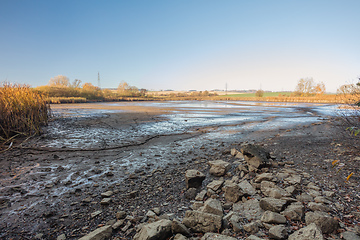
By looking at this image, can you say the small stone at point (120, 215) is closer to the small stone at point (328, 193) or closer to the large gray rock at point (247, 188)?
the large gray rock at point (247, 188)

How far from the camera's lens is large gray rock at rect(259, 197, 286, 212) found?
8.60 feet

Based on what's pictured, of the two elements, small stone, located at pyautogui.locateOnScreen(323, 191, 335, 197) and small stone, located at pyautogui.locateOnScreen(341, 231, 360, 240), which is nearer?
small stone, located at pyautogui.locateOnScreen(341, 231, 360, 240)

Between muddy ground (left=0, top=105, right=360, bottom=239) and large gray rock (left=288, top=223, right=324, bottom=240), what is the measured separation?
2.53 feet

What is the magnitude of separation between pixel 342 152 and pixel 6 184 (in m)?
8.90

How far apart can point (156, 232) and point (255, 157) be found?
10.4ft

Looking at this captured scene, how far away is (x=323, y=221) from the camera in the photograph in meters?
2.27

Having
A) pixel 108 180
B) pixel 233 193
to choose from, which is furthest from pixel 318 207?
pixel 108 180

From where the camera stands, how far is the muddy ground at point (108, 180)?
287cm

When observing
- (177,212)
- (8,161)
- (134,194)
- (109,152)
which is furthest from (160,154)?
(8,161)

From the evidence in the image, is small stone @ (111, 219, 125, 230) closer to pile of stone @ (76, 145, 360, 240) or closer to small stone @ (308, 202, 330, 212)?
pile of stone @ (76, 145, 360, 240)

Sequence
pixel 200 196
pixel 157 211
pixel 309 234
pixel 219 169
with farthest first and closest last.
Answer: pixel 219 169 < pixel 200 196 < pixel 157 211 < pixel 309 234

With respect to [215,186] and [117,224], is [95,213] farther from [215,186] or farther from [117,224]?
[215,186]

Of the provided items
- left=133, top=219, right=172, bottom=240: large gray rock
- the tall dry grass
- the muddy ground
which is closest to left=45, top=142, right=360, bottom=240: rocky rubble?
left=133, top=219, right=172, bottom=240: large gray rock

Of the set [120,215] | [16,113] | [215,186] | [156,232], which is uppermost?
[16,113]
